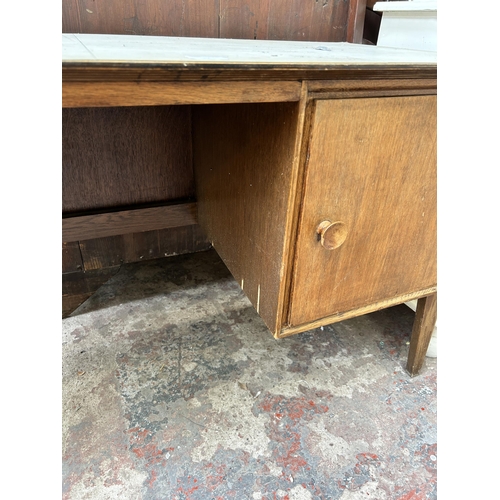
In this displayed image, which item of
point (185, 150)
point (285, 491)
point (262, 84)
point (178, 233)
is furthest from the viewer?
point (178, 233)

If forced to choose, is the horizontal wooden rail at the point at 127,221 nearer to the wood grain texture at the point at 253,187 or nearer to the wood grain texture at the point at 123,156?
the wood grain texture at the point at 123,156

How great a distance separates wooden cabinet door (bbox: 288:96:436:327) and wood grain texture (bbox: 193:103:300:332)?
0.11 feet

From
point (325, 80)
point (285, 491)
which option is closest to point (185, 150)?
point (325, 80)

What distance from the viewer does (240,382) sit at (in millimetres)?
961

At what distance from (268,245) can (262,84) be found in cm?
28

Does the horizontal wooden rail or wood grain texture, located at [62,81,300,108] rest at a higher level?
wood grain texture, located at [62,81,300,108]

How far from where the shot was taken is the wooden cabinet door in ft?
1.90

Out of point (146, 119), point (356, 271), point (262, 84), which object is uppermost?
point (262, 84)

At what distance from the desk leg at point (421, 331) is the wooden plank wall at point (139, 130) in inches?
30.2

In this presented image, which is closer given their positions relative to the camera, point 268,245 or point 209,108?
point 268,245

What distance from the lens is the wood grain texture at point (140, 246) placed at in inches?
51.7

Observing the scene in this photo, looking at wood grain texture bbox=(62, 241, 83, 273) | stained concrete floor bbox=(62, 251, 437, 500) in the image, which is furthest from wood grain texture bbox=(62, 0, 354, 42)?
stained concrete floor bbox=(62, 251, 437, 500)

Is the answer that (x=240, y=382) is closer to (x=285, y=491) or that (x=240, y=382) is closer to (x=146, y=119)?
(x=285, y=491)

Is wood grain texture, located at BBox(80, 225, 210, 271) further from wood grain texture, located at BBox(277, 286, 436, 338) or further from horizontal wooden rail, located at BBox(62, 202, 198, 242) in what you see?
wood grain texture, located at BBox(277, 286, 436, 338)
